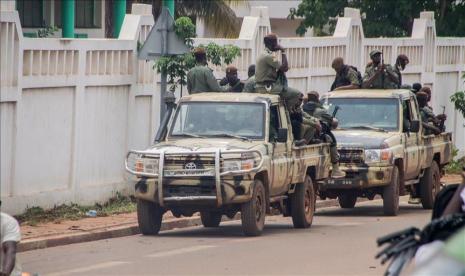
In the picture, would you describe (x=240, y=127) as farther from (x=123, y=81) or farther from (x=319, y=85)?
(x=319, y=85)

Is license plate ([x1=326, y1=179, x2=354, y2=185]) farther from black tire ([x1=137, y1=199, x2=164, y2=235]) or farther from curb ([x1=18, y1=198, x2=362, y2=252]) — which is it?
black tire ([x1=137, y1=199, x2=164, y2=235])

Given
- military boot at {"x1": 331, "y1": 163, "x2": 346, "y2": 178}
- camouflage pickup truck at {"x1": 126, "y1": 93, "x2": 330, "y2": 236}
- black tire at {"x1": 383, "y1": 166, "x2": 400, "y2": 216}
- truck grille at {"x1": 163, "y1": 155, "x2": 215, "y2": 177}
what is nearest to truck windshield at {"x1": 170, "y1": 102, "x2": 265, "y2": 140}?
camouflage pickup truck at {"x1": 126, "y1": 93, "x2": 330, "y2": 236}

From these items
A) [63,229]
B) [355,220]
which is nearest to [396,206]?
[355,220]

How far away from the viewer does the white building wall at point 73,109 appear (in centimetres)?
1819

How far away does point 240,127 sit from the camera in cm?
1775

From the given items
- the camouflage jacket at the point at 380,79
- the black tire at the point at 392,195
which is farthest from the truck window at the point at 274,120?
the camouflage jacket at the point at 380,79

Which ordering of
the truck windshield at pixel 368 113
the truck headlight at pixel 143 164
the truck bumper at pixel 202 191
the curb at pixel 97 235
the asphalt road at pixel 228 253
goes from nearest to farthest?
the asphalt road at pixel 228 253 → the curb at pixel 97 235 → the truck bumper at pixel 202 191 → the truck headlight at pixel 143 164 → the truck windshield at pixel 368 113

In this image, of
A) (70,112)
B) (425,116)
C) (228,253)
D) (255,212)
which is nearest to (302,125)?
(255,212)

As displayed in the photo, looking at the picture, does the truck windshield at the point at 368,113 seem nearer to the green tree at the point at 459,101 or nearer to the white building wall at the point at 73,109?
the white building wall at the point at 73,109

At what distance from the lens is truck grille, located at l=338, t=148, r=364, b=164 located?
2044 cm

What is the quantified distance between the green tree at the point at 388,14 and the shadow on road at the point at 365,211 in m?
12.5

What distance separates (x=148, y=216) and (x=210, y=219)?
6.36 ft

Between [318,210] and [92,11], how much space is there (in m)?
21.6

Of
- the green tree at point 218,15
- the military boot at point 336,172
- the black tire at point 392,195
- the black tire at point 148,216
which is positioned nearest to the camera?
the black tire at point 148,216
